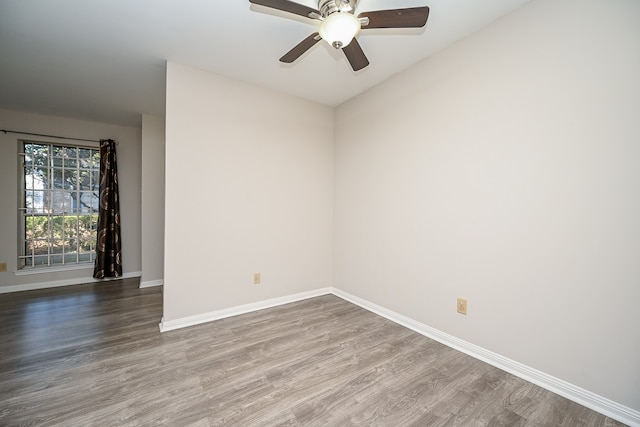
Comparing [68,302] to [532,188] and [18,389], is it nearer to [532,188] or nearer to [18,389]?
[18,389]

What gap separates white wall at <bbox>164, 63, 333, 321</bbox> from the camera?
2.34 meters

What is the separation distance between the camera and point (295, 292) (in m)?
3.05

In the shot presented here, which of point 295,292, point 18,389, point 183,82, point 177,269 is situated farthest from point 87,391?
point 183,82

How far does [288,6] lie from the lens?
1.35 meters

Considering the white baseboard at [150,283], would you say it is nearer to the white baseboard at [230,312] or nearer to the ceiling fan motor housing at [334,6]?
the white baseboard at [230,312]

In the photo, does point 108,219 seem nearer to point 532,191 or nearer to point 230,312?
point 230,312

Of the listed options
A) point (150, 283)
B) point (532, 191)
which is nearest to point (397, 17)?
point (532, 191)

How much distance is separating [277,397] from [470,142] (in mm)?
2220

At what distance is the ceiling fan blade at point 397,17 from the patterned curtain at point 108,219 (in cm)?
416

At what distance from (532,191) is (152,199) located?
4.28m

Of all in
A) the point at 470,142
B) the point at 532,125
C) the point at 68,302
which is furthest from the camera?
the point at 68,302

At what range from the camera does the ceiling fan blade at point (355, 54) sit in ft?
5.30

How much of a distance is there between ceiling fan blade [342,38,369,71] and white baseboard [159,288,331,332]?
97.2 inches

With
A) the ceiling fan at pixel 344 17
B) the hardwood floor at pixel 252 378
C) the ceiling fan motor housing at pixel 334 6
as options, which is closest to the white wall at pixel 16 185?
the hardwood floor at pixel 252 378
